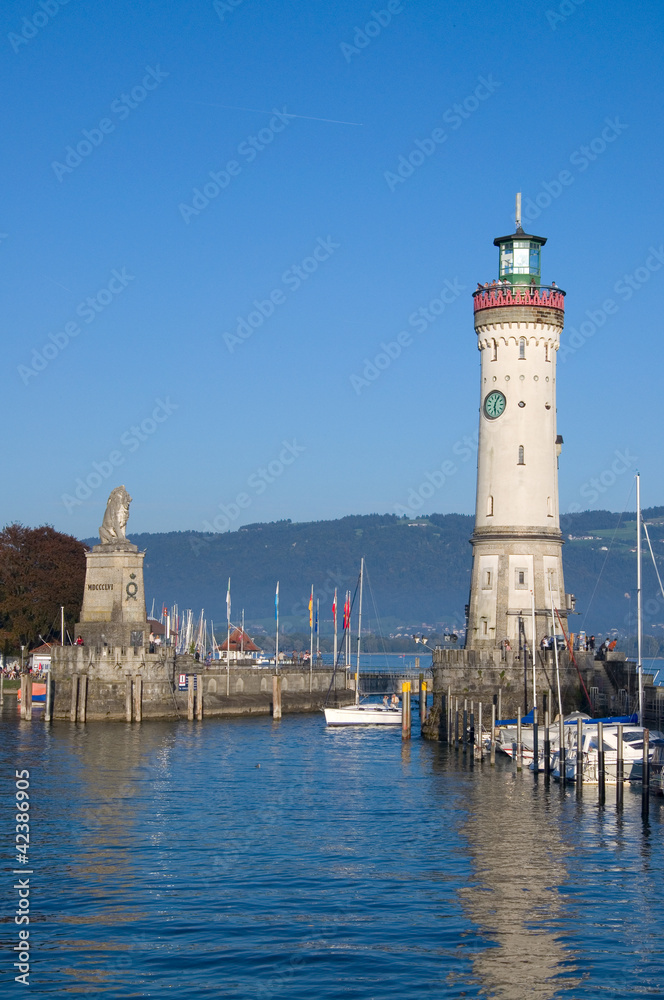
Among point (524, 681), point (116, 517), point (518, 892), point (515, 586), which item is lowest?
point (518, 892)

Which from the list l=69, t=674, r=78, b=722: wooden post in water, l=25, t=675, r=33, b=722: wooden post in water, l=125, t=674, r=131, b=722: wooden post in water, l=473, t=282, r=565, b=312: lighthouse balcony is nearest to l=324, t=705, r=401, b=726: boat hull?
l=125, t=674, r=131, b=722: wooden post in water

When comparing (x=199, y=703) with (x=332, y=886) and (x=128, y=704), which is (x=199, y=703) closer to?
(x=128, y=704)

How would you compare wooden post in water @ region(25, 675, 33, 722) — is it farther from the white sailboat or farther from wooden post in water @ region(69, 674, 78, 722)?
the white sailboat

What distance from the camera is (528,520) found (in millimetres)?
73812

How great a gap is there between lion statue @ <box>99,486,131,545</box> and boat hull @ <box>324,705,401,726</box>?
62.5 feet

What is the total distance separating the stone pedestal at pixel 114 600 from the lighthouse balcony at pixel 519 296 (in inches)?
1151

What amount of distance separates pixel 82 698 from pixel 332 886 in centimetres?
5132

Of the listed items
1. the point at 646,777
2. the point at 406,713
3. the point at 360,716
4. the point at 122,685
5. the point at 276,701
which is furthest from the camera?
the point at 276,701

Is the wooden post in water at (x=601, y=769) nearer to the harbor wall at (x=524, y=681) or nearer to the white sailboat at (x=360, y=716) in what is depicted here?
the harbor wall at (x=524, y=681)

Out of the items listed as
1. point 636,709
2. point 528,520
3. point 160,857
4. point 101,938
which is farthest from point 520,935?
point 528,520

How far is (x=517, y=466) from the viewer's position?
74250mm

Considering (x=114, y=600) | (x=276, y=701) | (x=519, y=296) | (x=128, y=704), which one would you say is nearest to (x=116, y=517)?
(x=114, y=600)

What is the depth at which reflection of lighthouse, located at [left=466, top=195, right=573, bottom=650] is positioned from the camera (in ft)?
241

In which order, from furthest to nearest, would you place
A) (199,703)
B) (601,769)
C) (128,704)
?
(199,703), (128,704), (601,769)
